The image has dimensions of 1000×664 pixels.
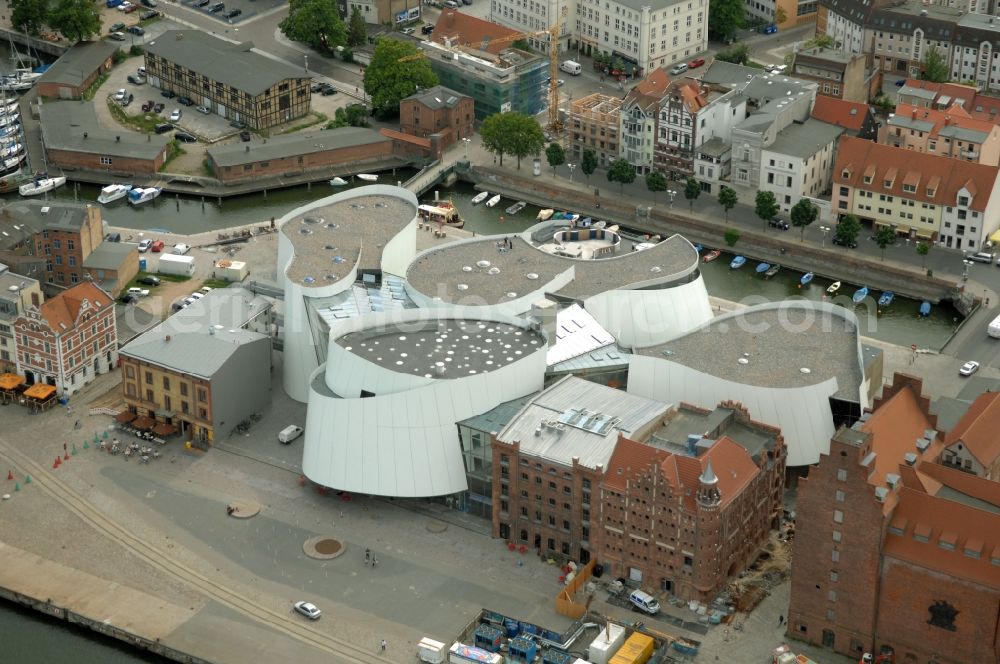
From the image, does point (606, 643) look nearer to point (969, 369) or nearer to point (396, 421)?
point (396, 421)

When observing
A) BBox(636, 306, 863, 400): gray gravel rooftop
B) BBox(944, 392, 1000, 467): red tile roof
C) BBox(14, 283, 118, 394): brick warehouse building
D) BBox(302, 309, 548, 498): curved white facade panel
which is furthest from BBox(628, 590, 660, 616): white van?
BBox(14, 283, 118, 394): brick warehouse building


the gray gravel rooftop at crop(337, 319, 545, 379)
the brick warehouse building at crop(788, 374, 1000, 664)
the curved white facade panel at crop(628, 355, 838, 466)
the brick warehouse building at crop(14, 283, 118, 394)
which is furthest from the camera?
the brick warehouse building at crop(14, 283, 118, 394)

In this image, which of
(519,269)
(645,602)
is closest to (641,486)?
(645,602)

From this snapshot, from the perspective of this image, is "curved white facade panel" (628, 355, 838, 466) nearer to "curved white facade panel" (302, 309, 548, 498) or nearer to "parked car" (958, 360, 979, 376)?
"curved white facade panel" (302, 309, 548, 498)

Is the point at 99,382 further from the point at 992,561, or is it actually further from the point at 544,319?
the point at 992,561

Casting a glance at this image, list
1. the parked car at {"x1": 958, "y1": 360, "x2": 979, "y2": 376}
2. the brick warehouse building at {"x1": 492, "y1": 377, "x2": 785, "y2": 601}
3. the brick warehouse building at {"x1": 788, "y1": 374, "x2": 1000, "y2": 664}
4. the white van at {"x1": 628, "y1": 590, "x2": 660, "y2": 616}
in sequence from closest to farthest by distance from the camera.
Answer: the brick warehouse building at {"x1": 788, "y1": 374, "x2": 1000, "y2": 664}
the brick warehouse building at {"x1": 492, "y1": 377, "x2": 785, "y2": 601}
the white van at {"x1": 628, "y1": 590, "x2": 660, "y2": 616}
the parked car at {"x1": 958, "y1": 360, "x2": 979, "y2": 376}

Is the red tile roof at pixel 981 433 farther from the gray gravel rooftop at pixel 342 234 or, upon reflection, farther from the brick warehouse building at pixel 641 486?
the gray gravel rooftop at pixel 342 234

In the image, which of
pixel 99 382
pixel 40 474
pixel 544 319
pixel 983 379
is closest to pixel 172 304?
pixel 99 382
